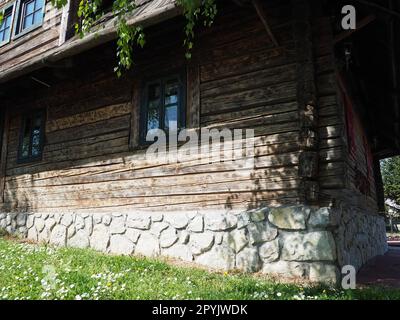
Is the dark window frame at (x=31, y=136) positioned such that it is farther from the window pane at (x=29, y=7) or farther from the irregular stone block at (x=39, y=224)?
the window pane at (x=29, y=7)

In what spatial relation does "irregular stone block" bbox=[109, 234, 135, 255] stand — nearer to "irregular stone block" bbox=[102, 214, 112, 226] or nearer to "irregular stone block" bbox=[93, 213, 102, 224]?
"irregular stone block" bbox=[102, 214, 112, 226]

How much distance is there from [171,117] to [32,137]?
14.7 feet

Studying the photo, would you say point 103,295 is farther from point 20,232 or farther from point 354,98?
point 354,98

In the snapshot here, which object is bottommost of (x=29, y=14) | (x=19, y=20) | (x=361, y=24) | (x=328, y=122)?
(x=328, y=122)

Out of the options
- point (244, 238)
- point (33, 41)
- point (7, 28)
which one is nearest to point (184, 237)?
point (244, 238)

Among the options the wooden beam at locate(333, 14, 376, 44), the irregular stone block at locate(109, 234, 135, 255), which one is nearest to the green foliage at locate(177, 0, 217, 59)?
the wooden beam at locate(333, 14, 376, 44)

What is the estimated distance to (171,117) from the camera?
22.1 feet

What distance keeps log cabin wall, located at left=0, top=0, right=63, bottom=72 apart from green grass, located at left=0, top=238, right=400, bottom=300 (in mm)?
5955

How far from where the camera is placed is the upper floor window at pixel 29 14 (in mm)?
10125

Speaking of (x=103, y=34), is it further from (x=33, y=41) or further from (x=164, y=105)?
(x=33, y=41)

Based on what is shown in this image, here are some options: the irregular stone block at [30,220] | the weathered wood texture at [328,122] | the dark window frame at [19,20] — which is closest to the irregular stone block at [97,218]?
A: the irregular stone block at [30,220]

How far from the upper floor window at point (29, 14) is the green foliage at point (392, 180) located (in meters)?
30.3

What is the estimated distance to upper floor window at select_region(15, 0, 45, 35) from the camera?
10.1 m

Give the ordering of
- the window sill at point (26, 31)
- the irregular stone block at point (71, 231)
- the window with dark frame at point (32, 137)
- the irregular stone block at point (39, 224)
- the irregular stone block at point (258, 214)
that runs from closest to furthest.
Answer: the irregular stone block at point (258, 214) < the irregular stone block at point (71, 231) < the irregular stone block at point (39, 224) < the window with dark frame at point (32, 137) < the window sill at point (26, 31)
